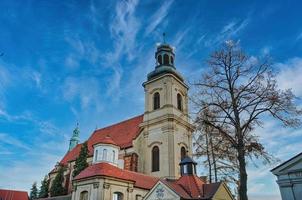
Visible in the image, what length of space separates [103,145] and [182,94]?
500 inches

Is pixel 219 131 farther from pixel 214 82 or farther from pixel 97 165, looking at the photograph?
pixel 97 165

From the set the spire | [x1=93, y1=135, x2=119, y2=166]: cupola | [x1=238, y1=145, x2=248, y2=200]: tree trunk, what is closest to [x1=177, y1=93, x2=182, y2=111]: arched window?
[x1=93, y1=135, x2=119, y2=166]: cupola

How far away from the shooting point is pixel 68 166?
126ft

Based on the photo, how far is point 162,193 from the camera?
19516 mm

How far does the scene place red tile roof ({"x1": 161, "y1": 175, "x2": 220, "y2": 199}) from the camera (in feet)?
62.0

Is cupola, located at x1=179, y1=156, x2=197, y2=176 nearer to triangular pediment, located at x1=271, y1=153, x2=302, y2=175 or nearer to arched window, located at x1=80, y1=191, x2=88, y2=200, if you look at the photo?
arched window, located at x1=80, y1=191, x2=88, y2=200

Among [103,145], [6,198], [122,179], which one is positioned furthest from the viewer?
[6,198]

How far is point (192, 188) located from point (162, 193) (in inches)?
97.0

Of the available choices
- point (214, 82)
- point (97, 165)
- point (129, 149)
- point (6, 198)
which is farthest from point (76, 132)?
point (214, 82)

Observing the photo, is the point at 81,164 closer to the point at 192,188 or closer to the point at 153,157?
the point at 153,157

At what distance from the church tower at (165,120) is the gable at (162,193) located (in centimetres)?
665

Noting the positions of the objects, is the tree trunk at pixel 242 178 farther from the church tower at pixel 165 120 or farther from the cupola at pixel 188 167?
the church tower at pixel 165 120

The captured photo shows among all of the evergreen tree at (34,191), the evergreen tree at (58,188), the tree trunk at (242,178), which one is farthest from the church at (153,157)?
the evergreen tree at (34,191)

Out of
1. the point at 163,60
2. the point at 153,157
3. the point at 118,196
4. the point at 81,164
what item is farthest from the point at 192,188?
the point at 163,60
